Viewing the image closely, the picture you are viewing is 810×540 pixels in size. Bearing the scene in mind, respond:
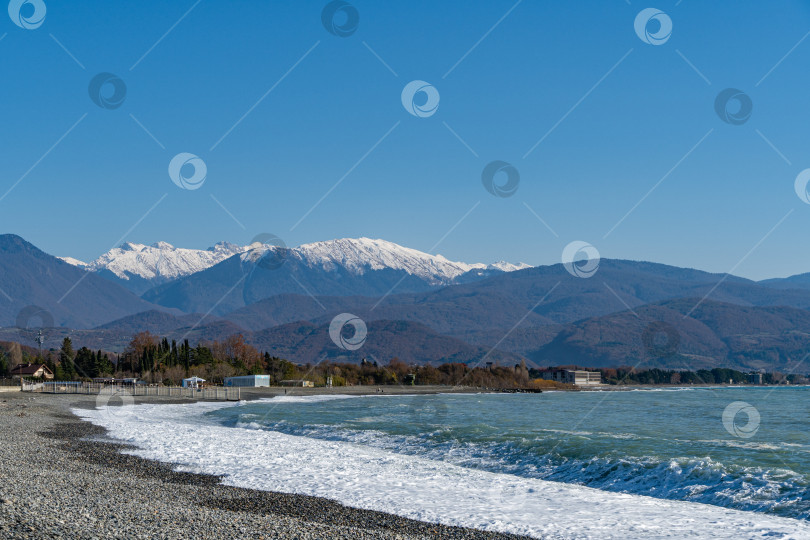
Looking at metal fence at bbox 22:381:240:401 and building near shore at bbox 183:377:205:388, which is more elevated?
building near shore at bbox 183:377:205:388

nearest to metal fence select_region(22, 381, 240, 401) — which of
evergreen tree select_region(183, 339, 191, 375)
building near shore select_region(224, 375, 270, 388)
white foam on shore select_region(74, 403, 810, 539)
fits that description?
building near shore select_region(224, 375, 270, 388)

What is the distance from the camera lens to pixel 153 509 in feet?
56.9

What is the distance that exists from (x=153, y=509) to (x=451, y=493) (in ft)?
29.7

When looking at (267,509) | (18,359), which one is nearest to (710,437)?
(267,509)

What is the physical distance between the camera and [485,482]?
82.3ft

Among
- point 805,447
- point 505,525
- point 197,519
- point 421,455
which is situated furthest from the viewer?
point 805,447

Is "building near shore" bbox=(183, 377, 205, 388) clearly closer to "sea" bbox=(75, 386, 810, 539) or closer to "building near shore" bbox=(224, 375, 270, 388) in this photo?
"building near shore" bbox=(224, 375, 270, 388)

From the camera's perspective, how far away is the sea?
63.0 ft

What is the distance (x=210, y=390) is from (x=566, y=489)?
80.4 meters

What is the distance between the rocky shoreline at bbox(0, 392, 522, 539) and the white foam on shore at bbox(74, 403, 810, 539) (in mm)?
1176

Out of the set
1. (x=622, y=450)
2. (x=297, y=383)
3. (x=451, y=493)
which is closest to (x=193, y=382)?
(x=297, y=383)

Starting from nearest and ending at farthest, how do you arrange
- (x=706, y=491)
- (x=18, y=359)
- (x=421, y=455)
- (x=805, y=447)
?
(x=706, y=491) < (x=421, y=455) < (x=805, y=447) < (x=18, y=359)

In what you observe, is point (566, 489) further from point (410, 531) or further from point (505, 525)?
point (410, 531)

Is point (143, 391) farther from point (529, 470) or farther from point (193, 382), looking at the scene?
point (529, 470)
